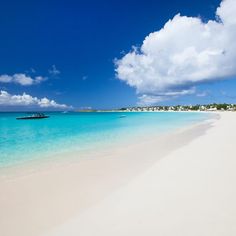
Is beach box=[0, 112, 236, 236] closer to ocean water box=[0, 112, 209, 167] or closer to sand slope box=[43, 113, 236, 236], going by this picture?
sand slope box=[43, 113, 236, 236]

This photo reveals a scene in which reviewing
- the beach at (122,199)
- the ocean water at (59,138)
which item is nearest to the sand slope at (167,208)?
the beach at (122,199)

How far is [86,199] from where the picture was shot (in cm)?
494

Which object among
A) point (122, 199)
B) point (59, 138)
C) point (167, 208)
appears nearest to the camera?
point (167, 208)

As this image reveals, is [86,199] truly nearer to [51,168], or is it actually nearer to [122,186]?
[122,186]

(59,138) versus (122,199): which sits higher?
(122,199)

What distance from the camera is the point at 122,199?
15.5 feet

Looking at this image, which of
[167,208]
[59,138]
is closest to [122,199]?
[167,208]

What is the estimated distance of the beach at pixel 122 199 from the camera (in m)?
3.62

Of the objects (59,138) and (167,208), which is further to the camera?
(59,138)

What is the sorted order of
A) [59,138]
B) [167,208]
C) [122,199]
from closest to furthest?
[167,208] < [122,199] < [59,138]

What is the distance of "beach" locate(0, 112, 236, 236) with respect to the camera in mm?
3625

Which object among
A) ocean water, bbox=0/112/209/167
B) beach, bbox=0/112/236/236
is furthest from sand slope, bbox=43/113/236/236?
ocean water, bbox=0/112/209/167

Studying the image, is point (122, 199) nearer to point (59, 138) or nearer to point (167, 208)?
point (167, 208)

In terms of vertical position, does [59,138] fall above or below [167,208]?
below
